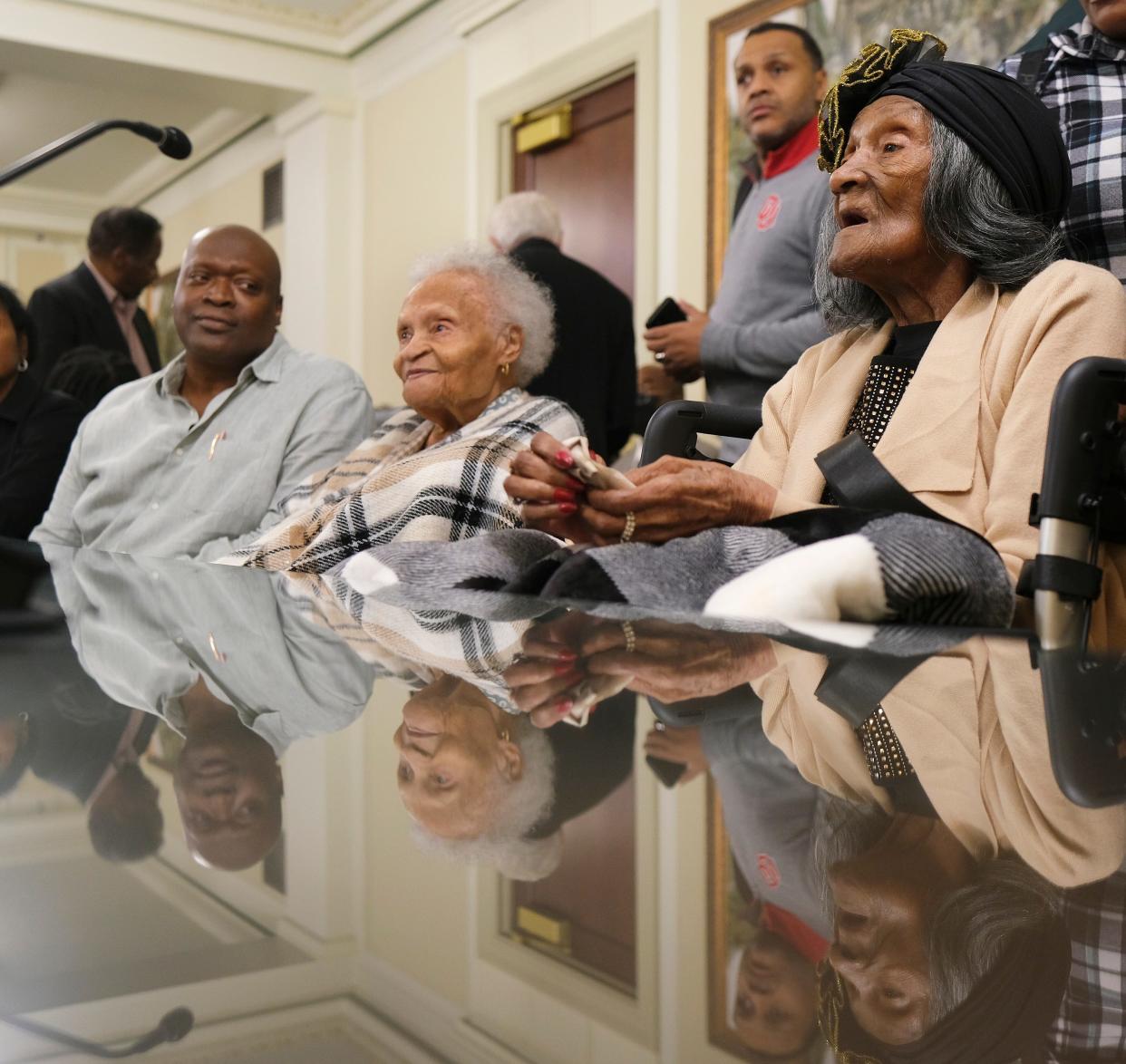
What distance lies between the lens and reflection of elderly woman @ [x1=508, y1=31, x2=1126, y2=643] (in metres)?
1.34

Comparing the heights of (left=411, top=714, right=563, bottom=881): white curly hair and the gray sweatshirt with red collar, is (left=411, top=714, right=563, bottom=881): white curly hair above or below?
below

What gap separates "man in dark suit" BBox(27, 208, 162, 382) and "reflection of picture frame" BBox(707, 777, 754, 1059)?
394 cm

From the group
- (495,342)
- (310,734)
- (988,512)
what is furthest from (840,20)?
(310,734)

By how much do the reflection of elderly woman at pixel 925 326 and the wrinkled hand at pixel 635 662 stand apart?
15.8 inches

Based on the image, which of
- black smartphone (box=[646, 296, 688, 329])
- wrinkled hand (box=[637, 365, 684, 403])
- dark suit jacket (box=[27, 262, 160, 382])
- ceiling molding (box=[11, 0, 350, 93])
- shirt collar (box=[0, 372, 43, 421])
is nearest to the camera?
black smartphone (box=[646, 296, 688, 329])

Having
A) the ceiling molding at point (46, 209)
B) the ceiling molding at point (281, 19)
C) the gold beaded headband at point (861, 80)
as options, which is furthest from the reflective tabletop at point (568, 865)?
the ceiling molding at point (46, 209)

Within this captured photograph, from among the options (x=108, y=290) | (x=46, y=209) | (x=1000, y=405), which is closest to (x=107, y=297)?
(x=108, y=290)

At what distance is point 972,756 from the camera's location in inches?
19.5

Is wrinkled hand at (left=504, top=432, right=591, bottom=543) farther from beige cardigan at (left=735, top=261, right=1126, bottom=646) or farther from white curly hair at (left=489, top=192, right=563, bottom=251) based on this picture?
white curly hair at (left=489, top=192, right=563, bottom=251)

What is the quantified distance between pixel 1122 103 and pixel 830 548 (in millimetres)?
946

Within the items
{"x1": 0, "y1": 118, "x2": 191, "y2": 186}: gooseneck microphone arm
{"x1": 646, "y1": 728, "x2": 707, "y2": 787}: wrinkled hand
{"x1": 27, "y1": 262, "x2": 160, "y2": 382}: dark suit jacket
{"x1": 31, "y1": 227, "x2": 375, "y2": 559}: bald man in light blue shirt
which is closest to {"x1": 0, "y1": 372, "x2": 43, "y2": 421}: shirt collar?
{"x1": 31, "y1": 227, "x2": 375, "y2": 559}: bald man in light blue shirt

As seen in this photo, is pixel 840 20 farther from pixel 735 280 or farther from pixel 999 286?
pixel 999 286

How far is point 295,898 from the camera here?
328 mm

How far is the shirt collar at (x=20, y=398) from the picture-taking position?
3.22 m
